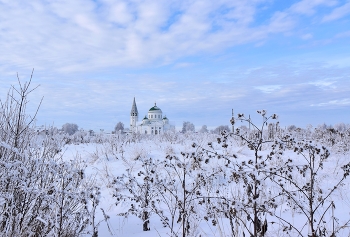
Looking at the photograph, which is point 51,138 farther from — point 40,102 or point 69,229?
point 69,229

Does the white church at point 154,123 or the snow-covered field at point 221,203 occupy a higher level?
the white church at point 154,123

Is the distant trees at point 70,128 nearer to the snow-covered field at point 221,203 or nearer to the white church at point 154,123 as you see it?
the white church at point 154,123

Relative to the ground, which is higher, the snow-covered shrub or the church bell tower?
the church bell tower

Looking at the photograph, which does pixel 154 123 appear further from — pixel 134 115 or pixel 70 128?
pixel 70 128

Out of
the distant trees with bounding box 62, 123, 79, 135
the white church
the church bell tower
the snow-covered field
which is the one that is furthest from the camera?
the church bell tower

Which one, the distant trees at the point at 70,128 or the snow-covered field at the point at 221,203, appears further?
the distant trees at the point at 70,128

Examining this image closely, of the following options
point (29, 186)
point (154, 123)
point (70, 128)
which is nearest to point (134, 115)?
point (154, 123)

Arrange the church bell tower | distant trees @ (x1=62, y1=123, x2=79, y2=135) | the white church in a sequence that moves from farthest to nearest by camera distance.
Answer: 1. the church bell tower
2. the white church
3. distant trees @ (x1=62, y1=123, x2=79, y2=135)

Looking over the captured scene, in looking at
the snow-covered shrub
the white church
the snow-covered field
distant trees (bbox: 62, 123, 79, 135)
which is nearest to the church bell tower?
the white church

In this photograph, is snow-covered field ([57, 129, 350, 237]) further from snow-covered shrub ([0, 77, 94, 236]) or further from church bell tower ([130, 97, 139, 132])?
church bell tower ([130, 97, 139, 132])

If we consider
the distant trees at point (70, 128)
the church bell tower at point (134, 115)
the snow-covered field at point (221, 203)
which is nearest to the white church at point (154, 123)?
the church bell tower at point (134, 115)

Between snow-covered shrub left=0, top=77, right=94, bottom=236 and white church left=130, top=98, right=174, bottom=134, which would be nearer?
snow-covered shrub left=0, top=77, right=94, bottom=236

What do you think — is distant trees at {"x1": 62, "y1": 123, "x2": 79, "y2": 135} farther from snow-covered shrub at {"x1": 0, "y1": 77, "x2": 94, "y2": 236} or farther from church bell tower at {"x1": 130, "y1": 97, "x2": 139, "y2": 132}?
snow-covered shrub at {"x1": 0, "y1": 77, "x2": 94, "y2": 236}

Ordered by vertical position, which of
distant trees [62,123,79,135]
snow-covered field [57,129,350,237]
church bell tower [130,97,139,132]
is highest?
church bell tower [130,97,139,132]
